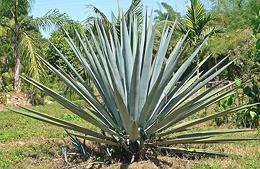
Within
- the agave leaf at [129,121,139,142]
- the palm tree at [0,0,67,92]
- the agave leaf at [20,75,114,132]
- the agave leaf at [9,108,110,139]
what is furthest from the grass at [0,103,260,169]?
the palm tree at [0,0,67,92]

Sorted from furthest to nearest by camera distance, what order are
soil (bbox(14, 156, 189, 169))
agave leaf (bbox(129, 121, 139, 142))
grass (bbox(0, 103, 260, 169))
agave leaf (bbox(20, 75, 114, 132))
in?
grass (bbox(0, 103, 260, 169)) < soil (bbox(14, 156, 189, 169)) < agave leaf (bbox(20, 75, 114, 132)) < agave leaf (bbox(129, 121, 139, 142))

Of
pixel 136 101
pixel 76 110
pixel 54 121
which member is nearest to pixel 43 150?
pixel 54 121

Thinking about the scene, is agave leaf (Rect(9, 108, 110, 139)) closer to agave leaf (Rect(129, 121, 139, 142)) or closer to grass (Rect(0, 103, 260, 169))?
agave leaf (Rect(129, 121, 139, 142))

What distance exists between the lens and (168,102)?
602 centimetres

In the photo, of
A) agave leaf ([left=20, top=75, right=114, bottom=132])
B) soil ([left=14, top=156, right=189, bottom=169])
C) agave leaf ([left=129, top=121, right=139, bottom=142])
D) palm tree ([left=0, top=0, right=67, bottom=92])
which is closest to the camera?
agave leaf ([left=129, top=121, right=139, bottom=142])

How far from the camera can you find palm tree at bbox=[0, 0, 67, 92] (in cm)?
1902

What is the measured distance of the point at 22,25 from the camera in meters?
20.1

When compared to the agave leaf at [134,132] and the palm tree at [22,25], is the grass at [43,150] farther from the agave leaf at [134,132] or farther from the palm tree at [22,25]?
the palm tree at [22,25]

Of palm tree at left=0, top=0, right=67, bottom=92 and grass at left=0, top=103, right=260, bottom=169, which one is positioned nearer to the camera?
grass at left=0, top=103, right=260, bottom=169

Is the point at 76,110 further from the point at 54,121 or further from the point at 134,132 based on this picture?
the point at 134,132

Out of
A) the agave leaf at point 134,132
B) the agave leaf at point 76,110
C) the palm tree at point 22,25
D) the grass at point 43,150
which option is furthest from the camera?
the palm tree at point 22,25

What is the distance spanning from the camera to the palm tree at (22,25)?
19.0 meters

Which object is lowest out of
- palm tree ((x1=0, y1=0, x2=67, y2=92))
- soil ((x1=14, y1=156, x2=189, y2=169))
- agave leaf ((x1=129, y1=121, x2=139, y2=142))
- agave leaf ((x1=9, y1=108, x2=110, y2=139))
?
soil ((x1=14, y1=156, x2=189, y2=169))

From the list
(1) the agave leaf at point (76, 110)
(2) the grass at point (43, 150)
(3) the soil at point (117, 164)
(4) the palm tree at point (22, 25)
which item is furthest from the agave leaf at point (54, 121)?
(4) the palm tree at point (22, 25)
